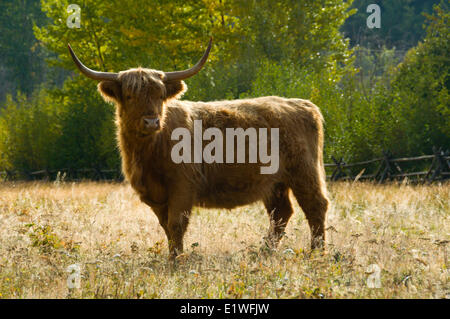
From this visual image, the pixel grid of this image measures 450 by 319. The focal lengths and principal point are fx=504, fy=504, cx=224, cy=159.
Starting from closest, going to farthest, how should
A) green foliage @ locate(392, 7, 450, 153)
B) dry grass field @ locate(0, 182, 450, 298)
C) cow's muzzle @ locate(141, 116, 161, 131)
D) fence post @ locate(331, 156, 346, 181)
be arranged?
dry grass field @ locate(0, 182, 450, 298) → cow's muzzle @ locate(141, 116, 161, 131) → green foliage @ locate(392, 7, 450, 153) → fence post @ locate(331, 156, 346, 181)

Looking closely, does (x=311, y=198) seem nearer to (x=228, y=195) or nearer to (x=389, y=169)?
(x=228, y=195)

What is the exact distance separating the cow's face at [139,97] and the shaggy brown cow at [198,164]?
10 millimetres

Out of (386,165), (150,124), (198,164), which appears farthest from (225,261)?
(386,165)

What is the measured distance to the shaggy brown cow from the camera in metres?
5.29

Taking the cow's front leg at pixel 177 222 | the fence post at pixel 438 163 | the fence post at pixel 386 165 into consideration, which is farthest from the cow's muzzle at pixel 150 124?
the fence post at pixel 386 165

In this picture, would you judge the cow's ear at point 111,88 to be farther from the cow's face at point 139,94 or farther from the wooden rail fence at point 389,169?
the wooden rail fence at point 389,169

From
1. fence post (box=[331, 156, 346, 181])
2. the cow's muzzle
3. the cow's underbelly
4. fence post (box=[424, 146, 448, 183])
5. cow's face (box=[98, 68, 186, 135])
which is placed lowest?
fence post (box=[331, 156, 346, 181])

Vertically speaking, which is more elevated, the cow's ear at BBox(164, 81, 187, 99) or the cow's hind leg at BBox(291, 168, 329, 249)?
the cow's ear at BBox(164, 81, 187, 99)

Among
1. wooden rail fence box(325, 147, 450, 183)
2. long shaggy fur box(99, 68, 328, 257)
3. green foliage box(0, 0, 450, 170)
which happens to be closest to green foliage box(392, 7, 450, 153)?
green foliage box(0, 0, 450, 170)

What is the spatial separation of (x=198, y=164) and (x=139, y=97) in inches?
41.1

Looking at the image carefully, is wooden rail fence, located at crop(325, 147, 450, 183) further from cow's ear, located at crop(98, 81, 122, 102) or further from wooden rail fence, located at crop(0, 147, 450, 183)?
cow's ear, located at crop(98, 81, 122, 102)

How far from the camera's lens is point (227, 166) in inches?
231

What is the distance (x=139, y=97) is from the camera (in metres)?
5.15

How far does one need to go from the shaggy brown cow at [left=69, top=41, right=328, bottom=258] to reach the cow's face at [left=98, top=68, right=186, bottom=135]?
0.01 m
